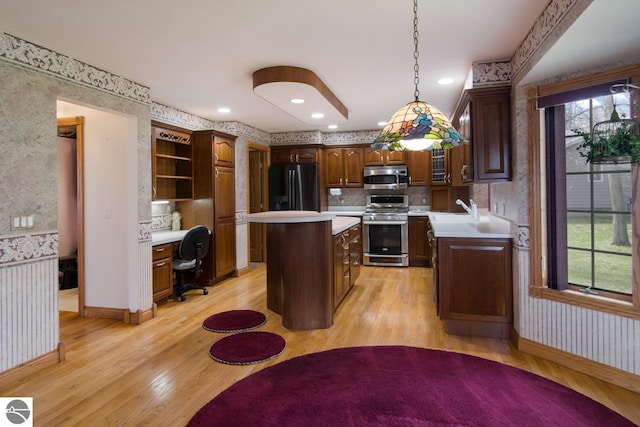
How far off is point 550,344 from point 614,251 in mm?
808

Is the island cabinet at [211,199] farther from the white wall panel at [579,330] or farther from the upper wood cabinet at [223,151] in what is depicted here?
the white wall panel at [579,330]

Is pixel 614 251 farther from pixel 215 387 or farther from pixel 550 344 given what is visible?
pixel 215 387

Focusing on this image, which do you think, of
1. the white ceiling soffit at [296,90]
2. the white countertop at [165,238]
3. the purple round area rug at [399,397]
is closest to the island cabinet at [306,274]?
the purple round area rug at [399,397]

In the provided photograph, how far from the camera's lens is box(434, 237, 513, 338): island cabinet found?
3.05 meters

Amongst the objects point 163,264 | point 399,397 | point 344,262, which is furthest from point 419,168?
point 399,397

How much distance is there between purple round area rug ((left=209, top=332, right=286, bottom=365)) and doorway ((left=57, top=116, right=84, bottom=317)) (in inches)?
76.3

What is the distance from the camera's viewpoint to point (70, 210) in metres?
4.61

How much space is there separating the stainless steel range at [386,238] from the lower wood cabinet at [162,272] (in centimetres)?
321

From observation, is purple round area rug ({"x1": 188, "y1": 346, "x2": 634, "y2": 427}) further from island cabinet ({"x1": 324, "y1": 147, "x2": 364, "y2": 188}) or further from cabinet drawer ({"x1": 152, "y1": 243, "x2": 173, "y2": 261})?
island cabinet ({"x1": 324, "y1": 147, "x2": 364, "y2": 188})

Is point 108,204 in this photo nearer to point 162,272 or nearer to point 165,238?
point 165,238

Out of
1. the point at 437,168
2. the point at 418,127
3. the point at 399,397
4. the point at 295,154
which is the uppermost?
the point at 295,154

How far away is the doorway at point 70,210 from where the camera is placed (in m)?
3.80

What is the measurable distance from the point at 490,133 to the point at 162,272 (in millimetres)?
3668

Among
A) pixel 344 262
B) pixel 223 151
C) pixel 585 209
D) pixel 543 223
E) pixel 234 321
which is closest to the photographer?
pixel 585 209
